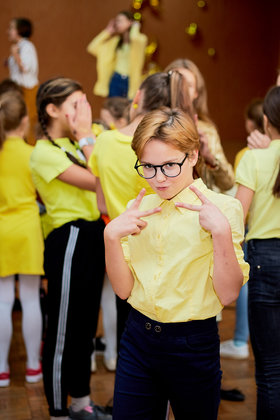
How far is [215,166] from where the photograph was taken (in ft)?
8.22

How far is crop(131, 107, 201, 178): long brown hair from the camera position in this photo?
1.55 meters

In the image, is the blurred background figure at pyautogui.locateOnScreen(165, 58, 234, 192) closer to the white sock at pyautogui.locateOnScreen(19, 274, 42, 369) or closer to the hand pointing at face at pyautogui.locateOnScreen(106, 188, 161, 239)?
the hand pointing at face at pyautogui.locateOnScreen(106, 188, 161, 239)

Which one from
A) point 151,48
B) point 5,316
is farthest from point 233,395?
point 151,48

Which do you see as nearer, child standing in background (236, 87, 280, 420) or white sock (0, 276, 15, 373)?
child standing in background (236, 87, 280, 420)

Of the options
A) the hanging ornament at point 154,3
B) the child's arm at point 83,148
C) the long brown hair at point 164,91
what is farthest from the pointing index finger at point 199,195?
the hanging ornament at point 154,3

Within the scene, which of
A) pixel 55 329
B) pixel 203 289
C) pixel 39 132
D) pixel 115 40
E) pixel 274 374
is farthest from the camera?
pixel 115 40

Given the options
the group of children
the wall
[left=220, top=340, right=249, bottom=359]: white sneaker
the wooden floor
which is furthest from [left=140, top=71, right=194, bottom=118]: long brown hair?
the wall

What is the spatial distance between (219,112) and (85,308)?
26.4 feet

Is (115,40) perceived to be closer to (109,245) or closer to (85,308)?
(85,308)

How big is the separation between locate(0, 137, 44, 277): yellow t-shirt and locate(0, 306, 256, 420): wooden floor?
0.54 meters

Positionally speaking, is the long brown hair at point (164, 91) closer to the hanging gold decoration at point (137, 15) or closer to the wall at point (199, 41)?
the wall at point (199, 41)

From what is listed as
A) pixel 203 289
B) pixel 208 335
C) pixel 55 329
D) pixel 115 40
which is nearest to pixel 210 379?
pixel 208 335

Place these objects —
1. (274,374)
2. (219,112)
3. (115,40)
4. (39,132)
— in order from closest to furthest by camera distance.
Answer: (274,374) → (39,132) → (115,40) → (219,112)

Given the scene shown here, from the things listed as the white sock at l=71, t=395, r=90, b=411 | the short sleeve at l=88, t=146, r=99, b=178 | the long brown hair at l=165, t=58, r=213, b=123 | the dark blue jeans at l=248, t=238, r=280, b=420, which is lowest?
the white sock at l=71, t=395, r=90, b=411
